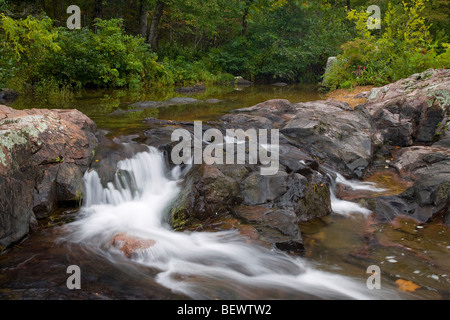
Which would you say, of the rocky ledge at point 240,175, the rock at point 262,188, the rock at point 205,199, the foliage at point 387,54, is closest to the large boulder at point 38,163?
the rocky ledge at point 240,175

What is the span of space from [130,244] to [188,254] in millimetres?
720

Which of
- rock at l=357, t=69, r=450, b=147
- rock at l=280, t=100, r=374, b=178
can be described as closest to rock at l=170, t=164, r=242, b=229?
rock at l=280, t=100, r=374, b=178

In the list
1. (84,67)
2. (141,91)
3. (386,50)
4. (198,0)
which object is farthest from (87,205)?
(198,0)

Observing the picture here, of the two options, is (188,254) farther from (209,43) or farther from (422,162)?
(209,43)

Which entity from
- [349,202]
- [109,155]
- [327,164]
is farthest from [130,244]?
[327,164]

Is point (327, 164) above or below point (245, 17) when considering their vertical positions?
below

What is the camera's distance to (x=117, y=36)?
15680mm

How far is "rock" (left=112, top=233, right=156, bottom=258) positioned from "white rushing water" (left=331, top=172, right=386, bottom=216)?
3.04 m

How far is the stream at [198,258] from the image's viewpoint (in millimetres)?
3695

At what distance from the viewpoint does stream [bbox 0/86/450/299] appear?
12.1 ft

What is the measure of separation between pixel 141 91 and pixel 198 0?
10244 millimetres

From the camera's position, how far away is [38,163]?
17.4 feet

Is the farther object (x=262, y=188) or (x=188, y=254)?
(x=262, y=188)

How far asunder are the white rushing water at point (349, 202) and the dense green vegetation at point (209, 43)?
7434mm
